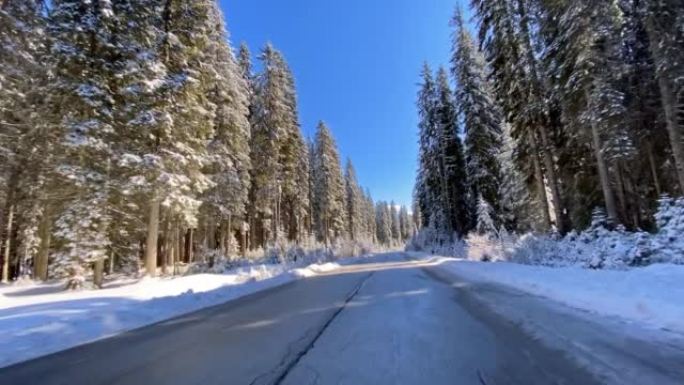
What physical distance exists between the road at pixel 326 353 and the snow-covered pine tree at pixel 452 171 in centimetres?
3057

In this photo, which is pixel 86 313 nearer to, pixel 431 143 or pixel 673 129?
pixel 673 129

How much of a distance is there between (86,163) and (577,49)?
701 inches

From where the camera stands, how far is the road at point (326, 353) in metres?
3.71

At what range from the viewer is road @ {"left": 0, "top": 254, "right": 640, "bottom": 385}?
12.2ft

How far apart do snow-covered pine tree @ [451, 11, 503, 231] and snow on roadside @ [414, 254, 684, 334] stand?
2325 cm

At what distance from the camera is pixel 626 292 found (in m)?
6.69

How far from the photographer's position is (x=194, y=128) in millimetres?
17328

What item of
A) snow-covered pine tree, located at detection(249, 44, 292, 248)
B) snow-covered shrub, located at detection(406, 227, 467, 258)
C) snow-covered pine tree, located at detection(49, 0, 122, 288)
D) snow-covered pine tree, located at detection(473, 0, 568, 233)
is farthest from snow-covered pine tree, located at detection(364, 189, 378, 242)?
snow-covered pine tree, located at detection(49, 0, 122, 288)

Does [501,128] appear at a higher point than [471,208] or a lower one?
higher

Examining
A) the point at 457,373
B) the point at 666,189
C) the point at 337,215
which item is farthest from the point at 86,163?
the point at 337,215

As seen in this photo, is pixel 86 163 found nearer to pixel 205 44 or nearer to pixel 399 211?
pixel 205 44

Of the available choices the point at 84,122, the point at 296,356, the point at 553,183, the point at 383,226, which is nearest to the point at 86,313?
the point at 296,356

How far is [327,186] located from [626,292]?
5239 centimetres

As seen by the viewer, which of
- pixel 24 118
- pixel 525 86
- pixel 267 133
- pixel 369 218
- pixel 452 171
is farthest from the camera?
pixel 369 218
